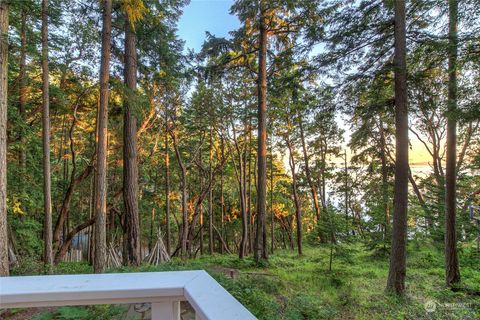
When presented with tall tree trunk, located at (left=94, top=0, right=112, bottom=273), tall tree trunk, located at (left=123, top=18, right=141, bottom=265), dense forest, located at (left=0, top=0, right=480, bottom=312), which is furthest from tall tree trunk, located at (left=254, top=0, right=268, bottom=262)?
tall tree trunk, located at (left=94, top=0, right=112, bottom=273)

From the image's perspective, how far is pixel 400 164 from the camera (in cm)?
516

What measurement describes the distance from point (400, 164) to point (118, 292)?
18.4 feet

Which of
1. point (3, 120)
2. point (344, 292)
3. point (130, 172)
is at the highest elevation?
point (3, 120)

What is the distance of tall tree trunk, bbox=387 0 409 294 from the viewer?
5.10 meters

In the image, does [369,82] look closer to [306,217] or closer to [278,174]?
[278,174]

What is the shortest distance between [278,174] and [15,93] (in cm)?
1188

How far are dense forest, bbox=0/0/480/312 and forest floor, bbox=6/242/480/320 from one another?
0.40m

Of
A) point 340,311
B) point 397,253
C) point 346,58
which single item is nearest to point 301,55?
point 346,58

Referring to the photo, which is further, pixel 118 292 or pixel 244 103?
pixel 244 103

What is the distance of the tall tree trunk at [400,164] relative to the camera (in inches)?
201

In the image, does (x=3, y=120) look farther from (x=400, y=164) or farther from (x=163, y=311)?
(x=400, y=164)

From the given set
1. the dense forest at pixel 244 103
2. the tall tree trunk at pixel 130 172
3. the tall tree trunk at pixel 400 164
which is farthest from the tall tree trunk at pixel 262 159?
the tall tree trunk at pixel 400 164

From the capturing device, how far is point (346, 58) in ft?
19.4

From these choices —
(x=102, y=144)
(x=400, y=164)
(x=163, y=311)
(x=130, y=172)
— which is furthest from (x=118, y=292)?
(x=130, y=172)
